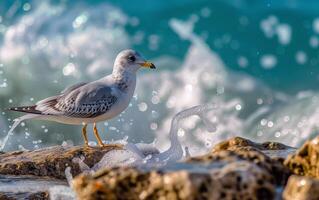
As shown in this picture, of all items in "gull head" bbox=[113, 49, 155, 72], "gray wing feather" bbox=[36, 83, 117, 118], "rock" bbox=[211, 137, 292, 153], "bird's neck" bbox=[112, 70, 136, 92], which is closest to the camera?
"rock" bbox=[211, 137, 292, 153]

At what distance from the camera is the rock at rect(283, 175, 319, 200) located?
12.0 ft

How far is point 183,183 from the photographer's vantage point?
145 inches

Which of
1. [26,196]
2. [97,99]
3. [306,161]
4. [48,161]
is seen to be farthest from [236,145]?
[97,99]

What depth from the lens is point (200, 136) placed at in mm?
18266

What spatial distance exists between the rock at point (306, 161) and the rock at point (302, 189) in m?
0.53

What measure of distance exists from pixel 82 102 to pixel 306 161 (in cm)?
569

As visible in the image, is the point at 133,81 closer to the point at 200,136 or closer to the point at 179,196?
the point at 179,196

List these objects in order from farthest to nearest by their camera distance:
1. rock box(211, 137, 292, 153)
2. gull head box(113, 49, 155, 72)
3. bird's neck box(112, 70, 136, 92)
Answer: gull head box(113, 49, 155, 72)
bird's neck box(112, 70, 136, 92)
rock box(211, 137, 292, 153)

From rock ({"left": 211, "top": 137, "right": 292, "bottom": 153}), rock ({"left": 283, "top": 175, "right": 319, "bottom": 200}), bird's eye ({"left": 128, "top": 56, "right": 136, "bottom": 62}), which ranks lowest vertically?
rock ({"left": 211, "top": 137, "right": 292, "bottom": 153})

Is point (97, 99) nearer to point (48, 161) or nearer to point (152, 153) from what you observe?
point (48, 161)

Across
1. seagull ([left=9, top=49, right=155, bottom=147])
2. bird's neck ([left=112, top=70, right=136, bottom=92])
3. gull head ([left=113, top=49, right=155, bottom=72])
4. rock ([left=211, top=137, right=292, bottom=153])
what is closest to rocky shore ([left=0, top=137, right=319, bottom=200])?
rock ([left=211, top=137, right=292, bottom=153])

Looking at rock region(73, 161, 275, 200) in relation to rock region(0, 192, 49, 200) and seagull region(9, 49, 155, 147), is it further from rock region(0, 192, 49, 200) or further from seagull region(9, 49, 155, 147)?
seagull region(9, 49, 155, 147)

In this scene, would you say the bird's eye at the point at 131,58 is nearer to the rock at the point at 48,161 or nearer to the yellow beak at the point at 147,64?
the yellow beak at the point at 147,64

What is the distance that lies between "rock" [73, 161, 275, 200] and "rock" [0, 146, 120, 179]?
4.15 m
